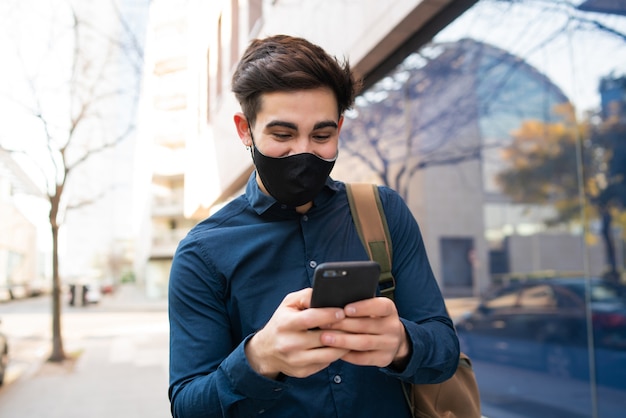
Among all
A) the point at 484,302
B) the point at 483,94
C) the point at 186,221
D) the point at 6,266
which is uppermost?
the point at 483,94

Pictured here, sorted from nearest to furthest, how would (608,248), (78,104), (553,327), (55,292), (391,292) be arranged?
(391,292) → (608,248) → (553,327) → (78,104) → (55,292)

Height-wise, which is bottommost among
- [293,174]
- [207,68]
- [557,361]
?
[557,361]

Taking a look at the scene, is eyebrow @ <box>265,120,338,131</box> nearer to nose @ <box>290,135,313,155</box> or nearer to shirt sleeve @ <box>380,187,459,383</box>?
nose @ <box>290,135,313,155</box>

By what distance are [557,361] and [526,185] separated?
136 cm

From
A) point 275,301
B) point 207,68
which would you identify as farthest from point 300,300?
point 207,68

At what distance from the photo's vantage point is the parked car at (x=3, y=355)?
5.49 meters

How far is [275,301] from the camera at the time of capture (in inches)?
50.8

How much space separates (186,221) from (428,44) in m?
4.32

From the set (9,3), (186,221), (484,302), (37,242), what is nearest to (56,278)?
(37,242)

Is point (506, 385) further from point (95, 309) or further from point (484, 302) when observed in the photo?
point (95, 309)

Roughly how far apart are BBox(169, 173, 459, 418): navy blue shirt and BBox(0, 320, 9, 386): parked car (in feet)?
17.1

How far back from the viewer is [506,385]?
437 centimetres

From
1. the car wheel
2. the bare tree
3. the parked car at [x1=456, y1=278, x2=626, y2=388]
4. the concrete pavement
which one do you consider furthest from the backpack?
the bare tree

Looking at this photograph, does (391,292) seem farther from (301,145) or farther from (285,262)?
(301,145)
